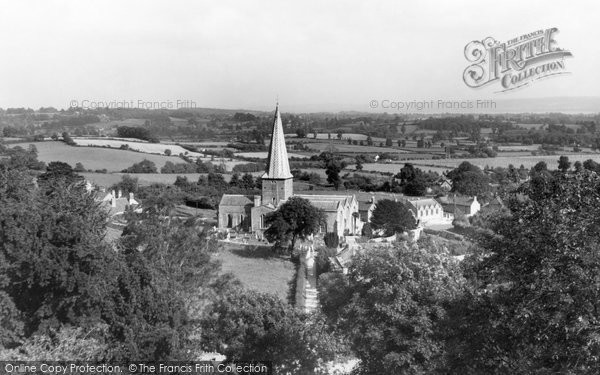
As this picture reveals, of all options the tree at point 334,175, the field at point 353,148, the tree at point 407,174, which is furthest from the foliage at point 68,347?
the field at point 353,148

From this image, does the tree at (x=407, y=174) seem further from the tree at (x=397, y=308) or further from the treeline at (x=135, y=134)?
the tree at (x=397, y=308)

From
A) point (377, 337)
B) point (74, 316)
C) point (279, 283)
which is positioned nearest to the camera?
point (377, 337)

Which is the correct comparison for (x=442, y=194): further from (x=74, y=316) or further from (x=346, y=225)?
(x=74, y=316)

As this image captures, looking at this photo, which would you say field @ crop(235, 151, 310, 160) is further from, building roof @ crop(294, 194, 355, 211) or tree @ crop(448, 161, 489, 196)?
building roof @ crop(294, 194, 355, 211)

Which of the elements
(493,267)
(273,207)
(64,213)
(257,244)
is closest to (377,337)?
(493,267)

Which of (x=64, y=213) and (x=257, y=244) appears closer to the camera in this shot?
(x=64, y=213)

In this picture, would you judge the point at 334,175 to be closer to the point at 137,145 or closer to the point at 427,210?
the point at 427,210

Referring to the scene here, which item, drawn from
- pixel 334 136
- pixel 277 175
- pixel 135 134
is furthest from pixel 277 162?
pixel 334 136

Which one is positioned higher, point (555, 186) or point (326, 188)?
point (555, 186)
